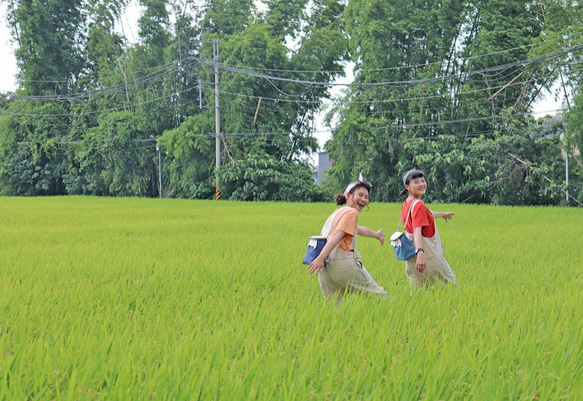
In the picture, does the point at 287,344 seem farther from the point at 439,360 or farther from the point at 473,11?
the point at 473,11

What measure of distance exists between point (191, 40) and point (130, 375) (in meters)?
32.0

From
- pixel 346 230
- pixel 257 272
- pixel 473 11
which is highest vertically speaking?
pixel 473 11

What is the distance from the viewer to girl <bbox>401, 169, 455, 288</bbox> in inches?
156

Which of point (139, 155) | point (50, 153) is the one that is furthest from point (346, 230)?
point (50, 153)

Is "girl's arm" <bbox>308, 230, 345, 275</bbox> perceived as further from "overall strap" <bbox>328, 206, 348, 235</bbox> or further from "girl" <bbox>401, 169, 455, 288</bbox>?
"girl" <bbox>401, 169, 455, 288</bbox>

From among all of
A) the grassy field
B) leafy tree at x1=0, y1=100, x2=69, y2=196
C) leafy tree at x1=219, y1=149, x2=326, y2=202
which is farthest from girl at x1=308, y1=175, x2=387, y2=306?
leafy tree at x1=0, y1=100, x2=69, y2=196

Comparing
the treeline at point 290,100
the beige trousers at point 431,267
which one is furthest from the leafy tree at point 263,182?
the beige trousers at point 431,267

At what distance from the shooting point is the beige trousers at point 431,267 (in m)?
4.07

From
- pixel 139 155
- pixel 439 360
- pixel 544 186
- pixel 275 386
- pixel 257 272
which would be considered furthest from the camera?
pixel 139 155

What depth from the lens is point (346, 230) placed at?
3.45 metres

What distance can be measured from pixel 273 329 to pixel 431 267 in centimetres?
139

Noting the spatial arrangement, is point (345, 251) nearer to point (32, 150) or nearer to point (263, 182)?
point (263, 182)

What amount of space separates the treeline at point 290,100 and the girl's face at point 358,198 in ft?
53.9

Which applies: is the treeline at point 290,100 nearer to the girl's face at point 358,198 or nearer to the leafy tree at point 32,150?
the leafy tree at point 32,150
